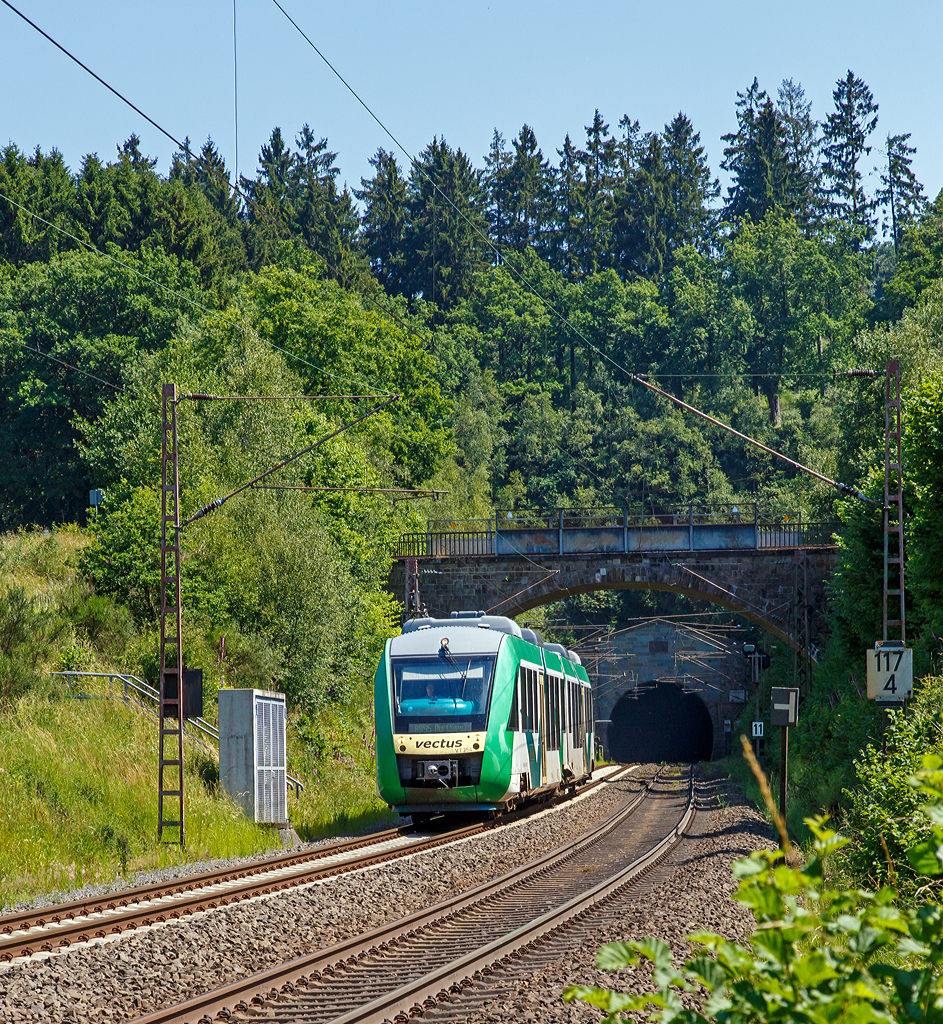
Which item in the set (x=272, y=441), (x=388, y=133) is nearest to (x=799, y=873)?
(x=388, y=133)

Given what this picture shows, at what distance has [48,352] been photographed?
204 feet

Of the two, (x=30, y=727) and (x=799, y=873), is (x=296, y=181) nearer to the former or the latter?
(x=30, y=727)

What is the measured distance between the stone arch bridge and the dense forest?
77.7 inches

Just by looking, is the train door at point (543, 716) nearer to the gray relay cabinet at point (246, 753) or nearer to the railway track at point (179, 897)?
the railway track at point (179, 897)

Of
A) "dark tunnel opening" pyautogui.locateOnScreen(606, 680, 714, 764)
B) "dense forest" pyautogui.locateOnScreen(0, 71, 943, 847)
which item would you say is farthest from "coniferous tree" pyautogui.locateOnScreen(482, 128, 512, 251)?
"dark tunnel opening" pyautogui.locateOnScreen(606, 680, 714, 764)

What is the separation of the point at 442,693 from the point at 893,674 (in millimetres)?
7239

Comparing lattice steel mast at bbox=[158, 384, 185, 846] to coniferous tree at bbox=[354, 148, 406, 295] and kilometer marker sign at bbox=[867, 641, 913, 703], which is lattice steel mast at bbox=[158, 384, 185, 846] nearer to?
kilometer marker sign at bbox=[867, 641, 913, 703]

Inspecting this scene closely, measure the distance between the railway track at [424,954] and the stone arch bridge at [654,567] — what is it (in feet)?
83.8

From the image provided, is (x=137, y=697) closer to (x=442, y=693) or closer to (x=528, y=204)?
(x=442, y=693)

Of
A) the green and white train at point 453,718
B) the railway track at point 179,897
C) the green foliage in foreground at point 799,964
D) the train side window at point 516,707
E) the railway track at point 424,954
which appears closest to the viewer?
the green foliage in foreground at point 799,964

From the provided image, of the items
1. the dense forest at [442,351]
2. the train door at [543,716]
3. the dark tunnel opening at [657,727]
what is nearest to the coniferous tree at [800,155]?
the dense forest at [442,351]

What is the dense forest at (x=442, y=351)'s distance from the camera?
3309 centimetres

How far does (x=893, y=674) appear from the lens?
19453mm

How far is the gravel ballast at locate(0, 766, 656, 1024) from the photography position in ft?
28.5
